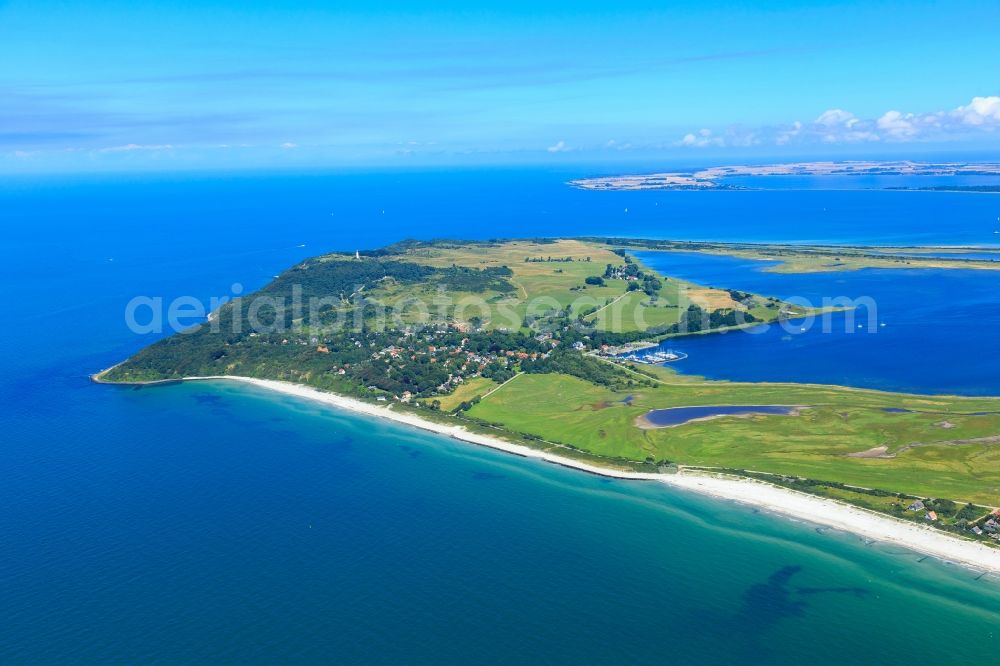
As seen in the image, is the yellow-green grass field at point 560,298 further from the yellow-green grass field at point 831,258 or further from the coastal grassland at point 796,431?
the coastal grassland at point 796,431

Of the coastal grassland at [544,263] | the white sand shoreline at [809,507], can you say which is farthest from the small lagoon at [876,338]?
the white sand shoreline at [809,507]

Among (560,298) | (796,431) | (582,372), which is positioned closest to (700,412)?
(796,431)

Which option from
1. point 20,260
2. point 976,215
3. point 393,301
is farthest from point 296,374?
point 976,215

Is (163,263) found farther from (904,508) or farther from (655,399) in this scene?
(904,508)

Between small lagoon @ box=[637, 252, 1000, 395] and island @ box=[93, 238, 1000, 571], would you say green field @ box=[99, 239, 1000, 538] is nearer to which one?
island @ box=[93, 238, 1000, 571]

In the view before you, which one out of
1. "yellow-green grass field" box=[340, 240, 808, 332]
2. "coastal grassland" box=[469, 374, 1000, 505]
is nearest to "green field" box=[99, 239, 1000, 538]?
"coastal grassland" box=[469, 374, 1000, 505]

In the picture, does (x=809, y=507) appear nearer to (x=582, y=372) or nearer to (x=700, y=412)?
(x=700, y=412)
